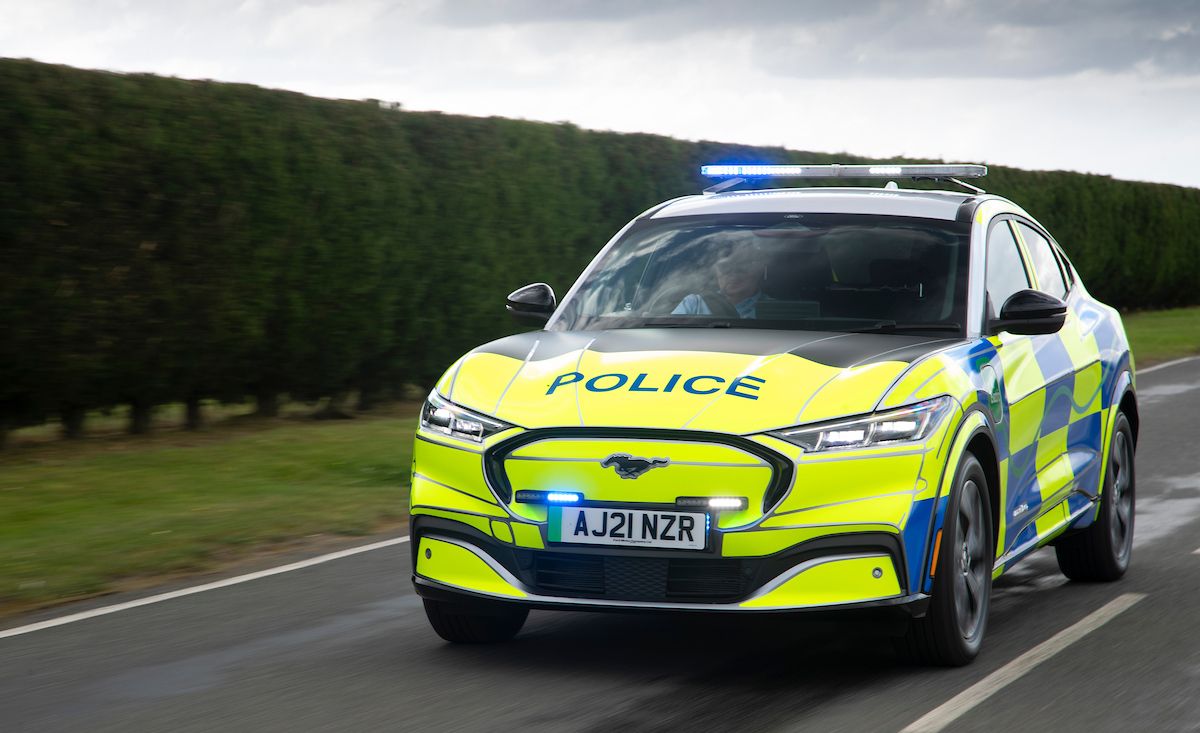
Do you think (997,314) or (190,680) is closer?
(190,680)

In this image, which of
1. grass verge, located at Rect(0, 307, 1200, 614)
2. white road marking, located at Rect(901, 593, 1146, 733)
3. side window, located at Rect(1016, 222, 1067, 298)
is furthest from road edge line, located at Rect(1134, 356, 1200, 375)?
white road marking, located at Rect(901, 593, 1146, 733)

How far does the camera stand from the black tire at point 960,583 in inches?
240

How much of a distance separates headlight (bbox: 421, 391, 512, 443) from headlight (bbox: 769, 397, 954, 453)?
1.04 m

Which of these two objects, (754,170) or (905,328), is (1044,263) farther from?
(905,328)

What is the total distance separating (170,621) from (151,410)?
7.84 meters

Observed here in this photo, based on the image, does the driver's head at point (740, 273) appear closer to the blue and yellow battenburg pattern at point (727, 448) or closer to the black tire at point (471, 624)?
the blue and yellow battenburg pattern at point (727, 448)

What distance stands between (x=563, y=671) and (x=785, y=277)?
6.56ft

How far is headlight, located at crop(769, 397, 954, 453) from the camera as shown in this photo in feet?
19.0

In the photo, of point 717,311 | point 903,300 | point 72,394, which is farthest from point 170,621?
point 72,394

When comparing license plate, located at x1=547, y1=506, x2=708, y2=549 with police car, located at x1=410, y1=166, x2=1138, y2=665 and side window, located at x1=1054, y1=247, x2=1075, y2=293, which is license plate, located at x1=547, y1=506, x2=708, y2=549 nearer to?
police car, located at x1=410, y1=166, x2=1138, y2=665

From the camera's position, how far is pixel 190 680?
6297 mm

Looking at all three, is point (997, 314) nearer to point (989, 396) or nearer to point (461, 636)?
point (989, 396)

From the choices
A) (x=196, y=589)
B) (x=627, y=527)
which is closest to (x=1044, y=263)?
(x=627, y=527)

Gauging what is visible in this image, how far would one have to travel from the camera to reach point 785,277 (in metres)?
7.29
